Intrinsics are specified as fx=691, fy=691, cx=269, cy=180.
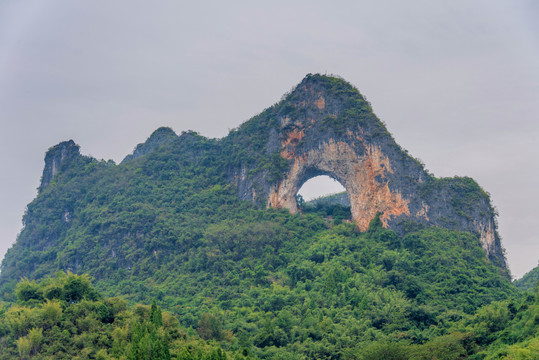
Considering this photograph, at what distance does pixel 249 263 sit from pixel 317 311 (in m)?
6.70

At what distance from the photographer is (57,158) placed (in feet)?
161

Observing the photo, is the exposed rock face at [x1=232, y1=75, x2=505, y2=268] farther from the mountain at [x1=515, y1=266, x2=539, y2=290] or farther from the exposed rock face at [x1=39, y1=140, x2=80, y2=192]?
the exposed rock face at [x1=39, y1=140, x2=80, y2=192]

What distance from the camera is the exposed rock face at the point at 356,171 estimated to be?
123 ft

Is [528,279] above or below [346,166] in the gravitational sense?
below

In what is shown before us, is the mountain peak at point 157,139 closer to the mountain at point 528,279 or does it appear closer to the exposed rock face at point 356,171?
the exposed rock face at point 356,171

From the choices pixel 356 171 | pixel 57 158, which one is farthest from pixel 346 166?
pixel 57 158

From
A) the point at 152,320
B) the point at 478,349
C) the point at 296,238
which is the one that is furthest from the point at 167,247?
the point at 478,349

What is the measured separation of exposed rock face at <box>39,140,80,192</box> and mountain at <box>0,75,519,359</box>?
2.92 ft

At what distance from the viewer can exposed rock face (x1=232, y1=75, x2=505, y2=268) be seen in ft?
123

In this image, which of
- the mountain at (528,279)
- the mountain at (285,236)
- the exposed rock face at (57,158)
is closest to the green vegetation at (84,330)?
the mountain at (285,236)

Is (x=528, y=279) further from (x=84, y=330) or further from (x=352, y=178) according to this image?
(x=84, y=330)

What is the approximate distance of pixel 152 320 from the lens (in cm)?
2416

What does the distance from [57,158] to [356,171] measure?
22.6 m

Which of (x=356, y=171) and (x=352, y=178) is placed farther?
(x=352, y=178)
